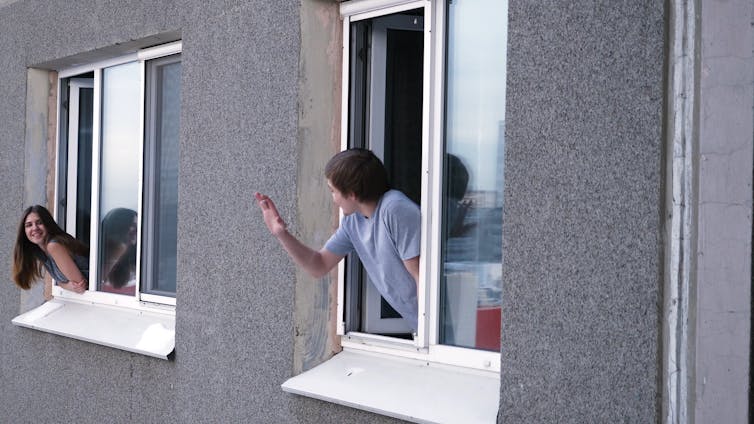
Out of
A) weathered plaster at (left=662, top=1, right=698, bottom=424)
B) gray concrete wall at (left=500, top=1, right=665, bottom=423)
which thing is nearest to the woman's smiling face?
gray concrete wall at (left=500, top=1, right=665, bottom=423)

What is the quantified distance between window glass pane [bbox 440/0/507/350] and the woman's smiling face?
3521mm

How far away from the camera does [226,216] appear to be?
185 inches

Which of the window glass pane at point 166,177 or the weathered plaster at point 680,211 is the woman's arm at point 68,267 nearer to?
the window glass pane at point 166,177

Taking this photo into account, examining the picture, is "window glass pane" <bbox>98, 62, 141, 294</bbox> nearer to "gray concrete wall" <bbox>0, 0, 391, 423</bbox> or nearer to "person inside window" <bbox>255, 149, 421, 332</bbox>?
"gray concrete wall" <bbox>0, 0, 391, 423</bbox>

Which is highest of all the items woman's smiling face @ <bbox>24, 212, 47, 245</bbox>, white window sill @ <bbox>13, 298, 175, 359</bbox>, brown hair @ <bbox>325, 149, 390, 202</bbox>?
brown hair @ <bbox>325, 149, 390, 202</bbox>

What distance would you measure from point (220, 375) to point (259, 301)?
51 centimetres

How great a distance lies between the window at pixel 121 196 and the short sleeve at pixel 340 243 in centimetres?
148

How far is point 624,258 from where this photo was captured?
2834 millimetres

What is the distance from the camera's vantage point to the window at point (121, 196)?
18.3 feet

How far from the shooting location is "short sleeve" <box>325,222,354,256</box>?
4.06 m

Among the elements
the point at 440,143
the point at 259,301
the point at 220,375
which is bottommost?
the point at 220,375

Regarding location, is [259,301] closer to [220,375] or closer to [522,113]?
[220,375]

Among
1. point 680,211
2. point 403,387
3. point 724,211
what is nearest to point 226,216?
point 403,387

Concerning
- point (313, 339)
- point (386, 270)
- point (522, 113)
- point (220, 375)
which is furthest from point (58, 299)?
point (522, 113)
